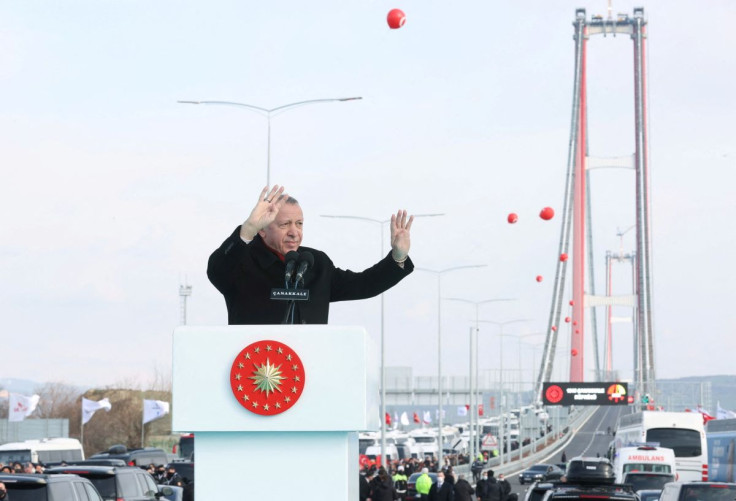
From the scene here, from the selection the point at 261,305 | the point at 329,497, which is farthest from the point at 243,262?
the point at 329,497

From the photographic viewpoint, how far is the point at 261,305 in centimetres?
540

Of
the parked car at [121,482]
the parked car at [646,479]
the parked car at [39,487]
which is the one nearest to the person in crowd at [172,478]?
the parked car at [121,482]

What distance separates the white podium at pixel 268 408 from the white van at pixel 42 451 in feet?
106

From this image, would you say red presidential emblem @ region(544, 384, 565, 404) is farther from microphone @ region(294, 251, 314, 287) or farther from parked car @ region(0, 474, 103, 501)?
microphone @ region(294, 251, 314, 287)

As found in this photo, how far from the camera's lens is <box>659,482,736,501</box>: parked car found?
55.6 feet

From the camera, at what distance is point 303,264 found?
531 centimetres

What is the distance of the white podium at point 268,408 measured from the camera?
475 cm

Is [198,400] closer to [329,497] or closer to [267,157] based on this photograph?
[329,497]

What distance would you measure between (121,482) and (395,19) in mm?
6994

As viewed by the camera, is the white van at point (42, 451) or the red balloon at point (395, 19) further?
the white van at point (42, 451)

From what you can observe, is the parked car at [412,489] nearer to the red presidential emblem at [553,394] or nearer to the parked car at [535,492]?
the parked car at [535,492]

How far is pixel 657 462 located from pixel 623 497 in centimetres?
2434

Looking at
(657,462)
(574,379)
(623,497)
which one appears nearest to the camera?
(623,497)

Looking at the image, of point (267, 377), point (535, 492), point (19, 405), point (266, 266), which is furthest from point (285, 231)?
point (19, 405)
